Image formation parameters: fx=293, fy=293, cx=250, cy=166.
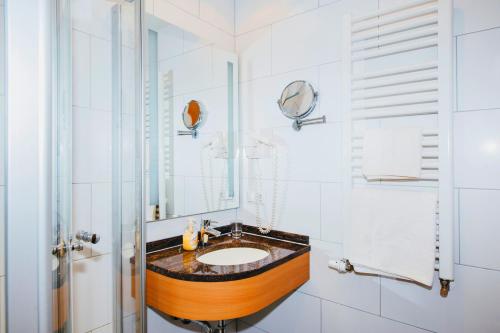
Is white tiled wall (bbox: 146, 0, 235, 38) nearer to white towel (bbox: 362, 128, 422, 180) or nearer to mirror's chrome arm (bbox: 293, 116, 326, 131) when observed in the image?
mirror's chrome arm (bbox: 293, 116, 326, 131)

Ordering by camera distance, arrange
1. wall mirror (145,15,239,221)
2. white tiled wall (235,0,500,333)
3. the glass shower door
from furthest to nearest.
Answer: wall mirror (145,15,239,221)
white tiled wall (235,0,500,333)
the glass shower door

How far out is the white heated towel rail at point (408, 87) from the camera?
1.09 m

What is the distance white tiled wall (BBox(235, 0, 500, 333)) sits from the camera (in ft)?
3.58

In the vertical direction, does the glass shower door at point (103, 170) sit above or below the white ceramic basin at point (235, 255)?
above

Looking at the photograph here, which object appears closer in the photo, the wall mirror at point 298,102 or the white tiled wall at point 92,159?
the white tiled wall at point 92,159

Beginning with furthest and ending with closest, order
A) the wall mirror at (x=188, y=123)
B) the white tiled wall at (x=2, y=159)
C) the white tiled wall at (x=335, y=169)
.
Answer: the wall mirror at (x=188, y=123) < the white tiled wall at (x=335, y=169) < the white tiled wall at (x=2, y=159)

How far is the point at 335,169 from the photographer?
142cm

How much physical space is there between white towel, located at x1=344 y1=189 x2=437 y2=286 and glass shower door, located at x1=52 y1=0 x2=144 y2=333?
889 mm

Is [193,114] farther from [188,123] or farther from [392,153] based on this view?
[392,153]

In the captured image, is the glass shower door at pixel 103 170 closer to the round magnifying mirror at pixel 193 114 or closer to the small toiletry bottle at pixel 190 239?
the small toiletry bottle at pixel 190 239

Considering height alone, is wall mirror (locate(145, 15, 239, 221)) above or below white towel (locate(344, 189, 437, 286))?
above

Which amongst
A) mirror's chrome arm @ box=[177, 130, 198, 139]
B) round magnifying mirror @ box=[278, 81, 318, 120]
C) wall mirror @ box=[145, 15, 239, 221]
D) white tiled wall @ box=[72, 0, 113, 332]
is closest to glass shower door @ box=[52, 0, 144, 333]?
white tiled wall @ box=[72, 0, 113, 332]

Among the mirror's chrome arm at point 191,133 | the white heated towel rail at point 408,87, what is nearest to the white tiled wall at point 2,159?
the mirror's chrome arm at point 191,133

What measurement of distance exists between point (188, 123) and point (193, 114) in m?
0.06
